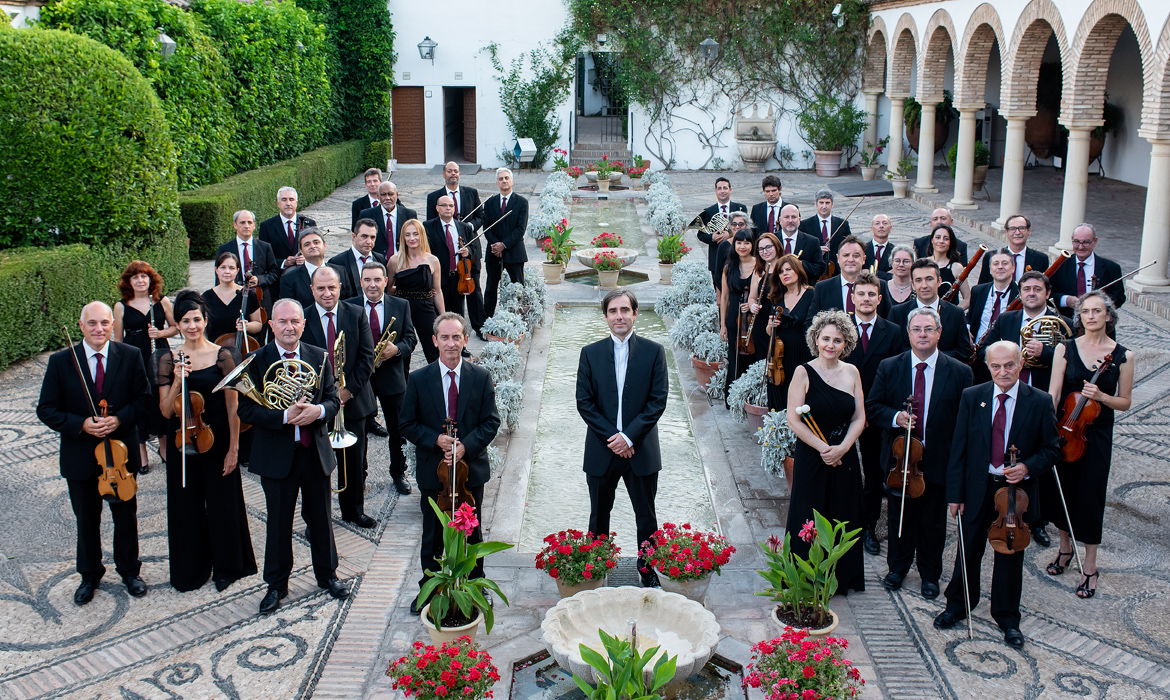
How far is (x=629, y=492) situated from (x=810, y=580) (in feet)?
3.95

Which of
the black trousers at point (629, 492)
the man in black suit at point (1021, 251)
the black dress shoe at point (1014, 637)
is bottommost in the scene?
the black dress shoe at point (1014, 637)

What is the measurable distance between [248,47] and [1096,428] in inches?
698

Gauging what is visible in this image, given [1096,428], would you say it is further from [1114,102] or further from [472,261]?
[1114,102]

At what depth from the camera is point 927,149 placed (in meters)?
23.2

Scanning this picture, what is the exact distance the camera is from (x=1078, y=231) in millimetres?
8008

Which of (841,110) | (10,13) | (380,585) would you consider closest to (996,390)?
(380,585)

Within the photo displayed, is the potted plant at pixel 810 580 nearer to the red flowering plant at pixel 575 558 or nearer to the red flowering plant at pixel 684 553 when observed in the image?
the red flowering plant at pixel 684 553

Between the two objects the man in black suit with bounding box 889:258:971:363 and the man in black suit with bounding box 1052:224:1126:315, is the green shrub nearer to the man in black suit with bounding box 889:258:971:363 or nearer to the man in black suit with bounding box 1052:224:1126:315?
the man in black suit with bounding box 889:258:971:363

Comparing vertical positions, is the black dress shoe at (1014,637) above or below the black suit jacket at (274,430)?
below

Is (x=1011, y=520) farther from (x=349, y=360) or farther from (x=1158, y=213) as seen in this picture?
(x=1158, y=213)

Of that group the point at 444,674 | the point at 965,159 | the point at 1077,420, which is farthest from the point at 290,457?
the point at 965,159

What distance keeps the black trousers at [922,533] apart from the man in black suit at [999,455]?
12.4 inches

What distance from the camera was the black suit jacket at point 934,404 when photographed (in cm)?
600

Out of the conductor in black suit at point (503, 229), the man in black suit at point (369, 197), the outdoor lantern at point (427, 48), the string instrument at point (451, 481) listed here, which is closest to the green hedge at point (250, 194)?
the outdoor lantern at point (427, 48)
